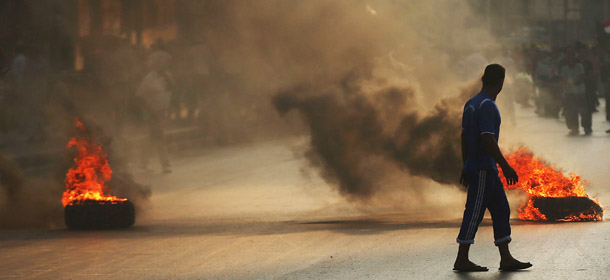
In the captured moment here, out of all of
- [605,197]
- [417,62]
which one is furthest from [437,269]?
[417,62]

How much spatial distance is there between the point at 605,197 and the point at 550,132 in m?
12.9

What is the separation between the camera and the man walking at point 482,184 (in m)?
7.51

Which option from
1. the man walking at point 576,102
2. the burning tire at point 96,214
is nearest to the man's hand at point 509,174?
the burning tire at point 96,214

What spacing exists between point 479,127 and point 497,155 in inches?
9.5

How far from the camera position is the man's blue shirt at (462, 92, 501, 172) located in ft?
24.6

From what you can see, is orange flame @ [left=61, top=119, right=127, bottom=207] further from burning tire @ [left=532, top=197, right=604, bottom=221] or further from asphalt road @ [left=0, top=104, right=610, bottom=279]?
burning tire @ [left=532, top=197, right=604, bottom=221]

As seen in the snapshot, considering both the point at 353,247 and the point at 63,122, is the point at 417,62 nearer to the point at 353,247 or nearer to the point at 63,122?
the point at 63,122

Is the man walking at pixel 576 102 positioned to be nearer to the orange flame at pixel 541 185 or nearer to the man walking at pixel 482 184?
the orange flame at pixel 541 185

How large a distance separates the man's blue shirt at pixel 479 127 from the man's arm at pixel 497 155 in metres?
0.05

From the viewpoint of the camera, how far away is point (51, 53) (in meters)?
23.4

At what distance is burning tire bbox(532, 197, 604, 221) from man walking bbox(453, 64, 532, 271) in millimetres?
2666

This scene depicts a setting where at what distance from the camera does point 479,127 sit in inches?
297

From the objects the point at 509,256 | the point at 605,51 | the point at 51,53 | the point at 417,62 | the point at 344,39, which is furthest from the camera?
the point at 605,51

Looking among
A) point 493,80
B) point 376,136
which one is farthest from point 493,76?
point 376,136
